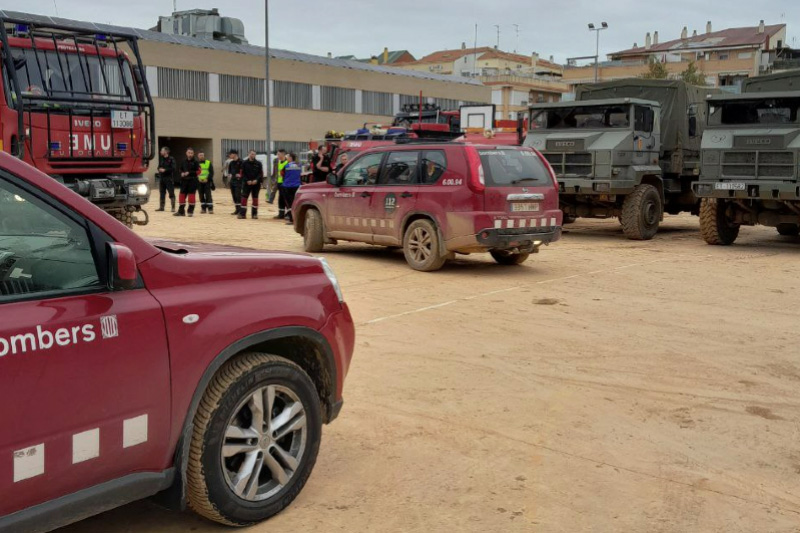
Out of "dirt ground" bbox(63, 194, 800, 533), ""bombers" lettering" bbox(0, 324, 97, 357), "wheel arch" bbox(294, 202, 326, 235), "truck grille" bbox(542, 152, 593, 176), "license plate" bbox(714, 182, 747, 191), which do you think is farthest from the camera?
"truck grille" bbox(542, 152, 593, 176)

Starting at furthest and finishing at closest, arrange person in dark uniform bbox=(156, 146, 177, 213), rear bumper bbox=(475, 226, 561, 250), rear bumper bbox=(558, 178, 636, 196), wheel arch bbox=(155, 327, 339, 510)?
person in dark uniform bbox=(156, 146, 177, 213) < rear bumper bbox=(558, 178, 636, 196) < rear bumper bbox=(475, 226, 561, 250) < wheel arch bbox=(155, 327, 339, 510)

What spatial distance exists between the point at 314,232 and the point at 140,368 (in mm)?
10500

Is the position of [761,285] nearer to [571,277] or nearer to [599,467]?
[571,277]

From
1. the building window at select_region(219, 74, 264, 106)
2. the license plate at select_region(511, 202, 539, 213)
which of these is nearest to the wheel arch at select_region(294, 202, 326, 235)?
the license plate at select_region(511, 202, 539, 213)

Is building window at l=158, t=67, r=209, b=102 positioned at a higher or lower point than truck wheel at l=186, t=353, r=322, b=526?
higher

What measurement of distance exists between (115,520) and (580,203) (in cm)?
1493

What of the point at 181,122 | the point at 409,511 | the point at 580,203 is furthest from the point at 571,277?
the point at 181,122

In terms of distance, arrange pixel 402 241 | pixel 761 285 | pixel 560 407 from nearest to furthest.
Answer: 1. pixel 560 407
2. pixel 761 285
3. pixel 402 241

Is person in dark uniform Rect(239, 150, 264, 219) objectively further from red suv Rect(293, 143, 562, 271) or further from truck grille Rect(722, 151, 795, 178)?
truck grille Rect(722, 151, 795, 178)

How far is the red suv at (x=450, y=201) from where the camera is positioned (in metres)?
11.2

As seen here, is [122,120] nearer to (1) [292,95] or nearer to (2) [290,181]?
(2) [290,181]

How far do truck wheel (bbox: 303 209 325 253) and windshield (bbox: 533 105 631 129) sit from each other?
6.40m

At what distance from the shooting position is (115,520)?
3.85m

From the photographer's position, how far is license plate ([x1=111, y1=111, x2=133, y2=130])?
12.7 m
